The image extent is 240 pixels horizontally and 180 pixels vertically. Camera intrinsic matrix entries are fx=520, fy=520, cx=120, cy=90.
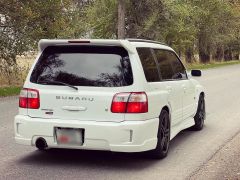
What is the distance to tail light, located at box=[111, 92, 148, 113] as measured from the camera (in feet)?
21.5

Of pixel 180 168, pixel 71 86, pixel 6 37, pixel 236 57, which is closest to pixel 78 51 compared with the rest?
pixel 71 86

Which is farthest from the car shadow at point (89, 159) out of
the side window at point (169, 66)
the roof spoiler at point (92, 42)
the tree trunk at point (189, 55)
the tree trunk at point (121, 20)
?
the tree trunk at point (189, 55)

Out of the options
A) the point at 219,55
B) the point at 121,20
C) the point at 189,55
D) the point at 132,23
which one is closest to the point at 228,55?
the point at 219,55

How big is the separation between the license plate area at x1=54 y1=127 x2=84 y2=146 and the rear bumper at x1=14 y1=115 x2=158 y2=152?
0.16 ft

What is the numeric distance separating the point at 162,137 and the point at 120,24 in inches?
1120

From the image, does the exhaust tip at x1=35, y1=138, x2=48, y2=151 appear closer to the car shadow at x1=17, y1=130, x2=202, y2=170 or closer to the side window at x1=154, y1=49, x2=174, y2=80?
the car shadow at x1=17, y1=130, x2=202, y2=170

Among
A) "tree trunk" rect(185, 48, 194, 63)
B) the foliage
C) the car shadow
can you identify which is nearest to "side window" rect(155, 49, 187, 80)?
the car shadow

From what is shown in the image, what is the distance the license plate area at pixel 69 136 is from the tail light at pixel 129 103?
527 millimetres

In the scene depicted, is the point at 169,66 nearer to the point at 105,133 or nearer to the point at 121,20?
the point at 105,133

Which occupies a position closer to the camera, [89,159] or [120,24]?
[89,159]

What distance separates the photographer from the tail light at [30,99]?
6.87m

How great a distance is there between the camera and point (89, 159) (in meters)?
7.27

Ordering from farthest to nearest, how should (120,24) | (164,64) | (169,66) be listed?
(120,24) < (169,66) < (164,64)

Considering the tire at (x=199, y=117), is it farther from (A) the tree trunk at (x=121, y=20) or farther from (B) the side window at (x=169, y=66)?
(A) the tree trunk at (x=121, y=20)
